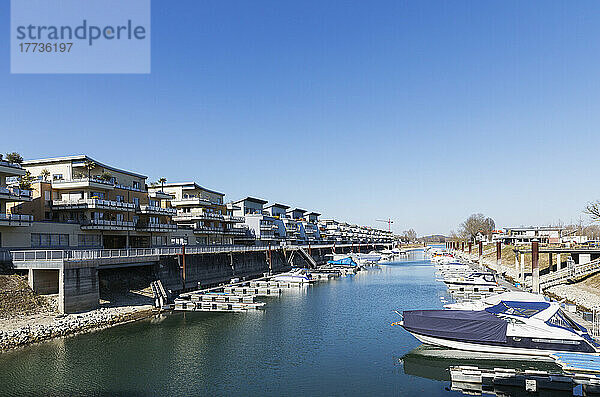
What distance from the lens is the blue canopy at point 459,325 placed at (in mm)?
32219

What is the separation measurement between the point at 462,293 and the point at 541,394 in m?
42.1

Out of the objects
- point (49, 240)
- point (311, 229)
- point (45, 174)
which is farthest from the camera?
point (311, 229)

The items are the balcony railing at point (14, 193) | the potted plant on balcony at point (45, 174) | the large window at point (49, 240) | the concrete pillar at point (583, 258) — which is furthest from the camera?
the concrete pillar at point (583, 258)

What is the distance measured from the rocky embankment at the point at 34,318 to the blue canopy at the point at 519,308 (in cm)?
3475

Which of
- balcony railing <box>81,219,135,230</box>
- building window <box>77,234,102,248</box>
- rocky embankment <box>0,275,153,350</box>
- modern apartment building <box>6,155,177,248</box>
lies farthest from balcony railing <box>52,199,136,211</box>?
rocky embankment <box>0,275,153,350</box>

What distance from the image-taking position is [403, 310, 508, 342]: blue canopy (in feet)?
106

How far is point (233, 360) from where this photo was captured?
3312 cm

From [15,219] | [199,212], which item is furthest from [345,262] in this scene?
[15,219]

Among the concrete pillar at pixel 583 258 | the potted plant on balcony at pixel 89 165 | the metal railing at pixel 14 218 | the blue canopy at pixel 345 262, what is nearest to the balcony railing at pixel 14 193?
the metal railing at pixel 14 218

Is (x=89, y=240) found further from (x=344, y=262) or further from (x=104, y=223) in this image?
(x=344, y=262)

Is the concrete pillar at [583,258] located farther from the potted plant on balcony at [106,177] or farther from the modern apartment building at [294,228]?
the modern apartment building at [294,228]

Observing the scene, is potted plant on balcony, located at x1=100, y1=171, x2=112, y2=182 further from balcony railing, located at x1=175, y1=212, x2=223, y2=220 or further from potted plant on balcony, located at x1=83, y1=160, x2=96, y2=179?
balcony railing, located at x1=175, y1=212, x2=223, y2=220

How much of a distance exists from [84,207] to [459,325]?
50637 millimetres

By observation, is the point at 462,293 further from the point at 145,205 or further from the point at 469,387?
the point at 145,205
